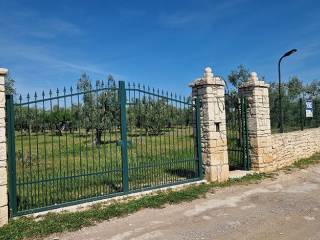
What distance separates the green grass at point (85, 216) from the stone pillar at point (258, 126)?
286cm

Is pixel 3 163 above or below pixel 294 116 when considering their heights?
below

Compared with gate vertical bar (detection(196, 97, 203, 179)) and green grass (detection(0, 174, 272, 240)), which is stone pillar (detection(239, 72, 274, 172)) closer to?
gate vertical bar (detection(196, 97, 203, 179))

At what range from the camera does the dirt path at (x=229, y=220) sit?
17.2ft

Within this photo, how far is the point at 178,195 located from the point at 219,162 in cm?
195

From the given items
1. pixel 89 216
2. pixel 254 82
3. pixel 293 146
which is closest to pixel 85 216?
pixel 89 216

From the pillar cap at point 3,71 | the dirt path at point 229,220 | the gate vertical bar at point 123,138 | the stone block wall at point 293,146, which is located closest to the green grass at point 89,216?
the dirt path at point 229,220

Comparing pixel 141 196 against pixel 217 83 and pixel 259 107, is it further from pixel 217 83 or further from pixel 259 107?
pixel 259 107

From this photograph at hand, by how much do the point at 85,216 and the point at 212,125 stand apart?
415cm

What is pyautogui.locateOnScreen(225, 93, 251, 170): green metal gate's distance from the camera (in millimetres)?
10352

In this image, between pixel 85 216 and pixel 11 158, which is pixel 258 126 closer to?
pixel 85 216

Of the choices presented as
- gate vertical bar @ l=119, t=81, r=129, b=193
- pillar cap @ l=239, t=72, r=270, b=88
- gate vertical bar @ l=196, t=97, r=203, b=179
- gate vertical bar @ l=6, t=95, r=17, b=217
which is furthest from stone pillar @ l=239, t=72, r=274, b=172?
gate vertical bar @ l=6, t=95, r=17, b=217

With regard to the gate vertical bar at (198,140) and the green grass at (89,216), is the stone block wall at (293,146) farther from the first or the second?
the green grass at (89,216)

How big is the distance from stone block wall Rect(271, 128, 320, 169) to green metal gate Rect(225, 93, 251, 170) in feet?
3.53

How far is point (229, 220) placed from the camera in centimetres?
593
